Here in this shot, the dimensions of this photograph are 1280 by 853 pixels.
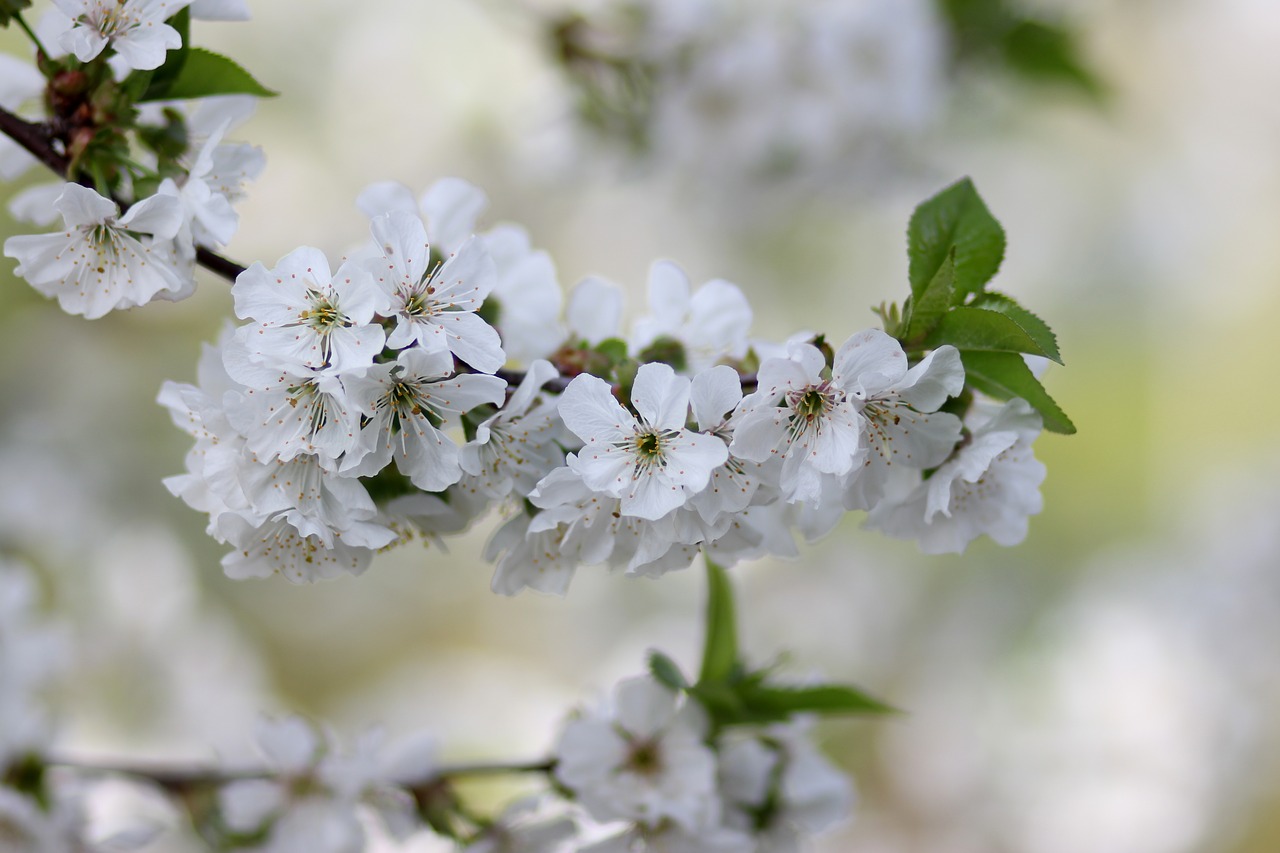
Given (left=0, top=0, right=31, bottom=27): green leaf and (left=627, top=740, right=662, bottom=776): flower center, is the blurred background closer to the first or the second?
(left=627, top=740, right=662, bottom=776): flower center

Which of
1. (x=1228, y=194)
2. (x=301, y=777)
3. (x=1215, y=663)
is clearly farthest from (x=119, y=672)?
(x=1228, y=194)

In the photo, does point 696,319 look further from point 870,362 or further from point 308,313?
point 308,313

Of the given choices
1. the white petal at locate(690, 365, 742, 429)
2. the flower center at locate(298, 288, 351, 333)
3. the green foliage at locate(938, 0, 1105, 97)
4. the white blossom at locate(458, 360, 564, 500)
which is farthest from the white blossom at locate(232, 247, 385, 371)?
the green foliage at locate(938, 0, 1105, 97)

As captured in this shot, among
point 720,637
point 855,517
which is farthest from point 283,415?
point 855,517

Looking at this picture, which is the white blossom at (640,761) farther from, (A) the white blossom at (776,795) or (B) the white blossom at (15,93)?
(B) the white blossom at (15,93)

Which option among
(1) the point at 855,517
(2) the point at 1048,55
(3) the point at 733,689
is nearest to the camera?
(3) the point at 733,689

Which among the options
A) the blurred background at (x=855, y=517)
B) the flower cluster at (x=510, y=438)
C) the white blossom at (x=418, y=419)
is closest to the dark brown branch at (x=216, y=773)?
the flower cluster at (x=510, y=438)
